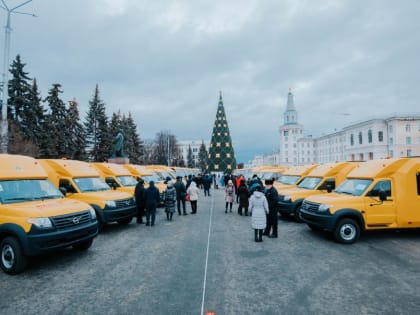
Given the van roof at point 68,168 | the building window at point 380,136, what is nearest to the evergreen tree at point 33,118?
the van roof at point 68,168

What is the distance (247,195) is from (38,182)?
9151mm

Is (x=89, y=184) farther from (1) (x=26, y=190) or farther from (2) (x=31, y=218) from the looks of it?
(2) (x=31, y=218)

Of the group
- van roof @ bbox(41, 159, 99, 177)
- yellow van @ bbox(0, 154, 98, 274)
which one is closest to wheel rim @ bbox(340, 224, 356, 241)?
yellow van @ bbox(0, 154, 98, 274)

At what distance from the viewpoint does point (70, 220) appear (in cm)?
630

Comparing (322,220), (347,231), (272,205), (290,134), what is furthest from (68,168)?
(290,134)

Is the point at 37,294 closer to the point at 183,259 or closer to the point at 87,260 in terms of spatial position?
the point at 87,260

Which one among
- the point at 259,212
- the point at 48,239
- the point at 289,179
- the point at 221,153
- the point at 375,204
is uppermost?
the point at 221,153

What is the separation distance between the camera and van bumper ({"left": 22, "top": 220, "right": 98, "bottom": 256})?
5.57m

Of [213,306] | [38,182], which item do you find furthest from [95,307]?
[38,182]

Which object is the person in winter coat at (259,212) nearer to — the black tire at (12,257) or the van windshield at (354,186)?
the van windshield at (354,186)

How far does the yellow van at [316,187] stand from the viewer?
1138 cm

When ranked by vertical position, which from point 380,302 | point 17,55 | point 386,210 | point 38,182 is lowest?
point 380,302

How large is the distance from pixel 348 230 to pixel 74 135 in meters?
35.8

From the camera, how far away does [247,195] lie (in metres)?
13.7
